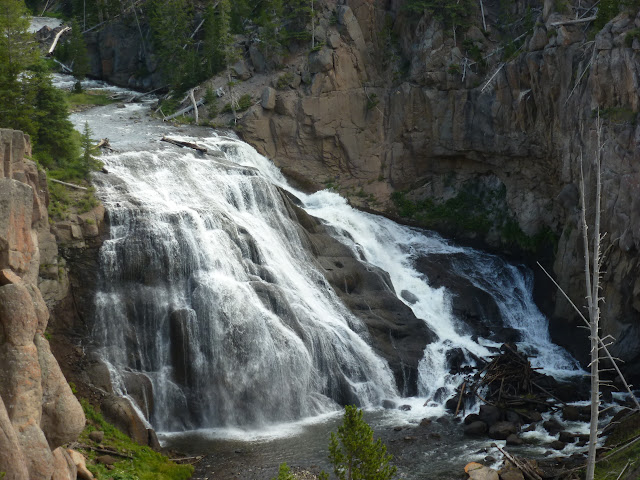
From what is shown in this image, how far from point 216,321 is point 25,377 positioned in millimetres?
14013

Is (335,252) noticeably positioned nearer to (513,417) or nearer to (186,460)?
(513,417)

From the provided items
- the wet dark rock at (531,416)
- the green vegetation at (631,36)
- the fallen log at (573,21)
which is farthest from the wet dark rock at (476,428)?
the fallen log at (573,21)

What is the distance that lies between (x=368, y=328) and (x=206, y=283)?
815 cm

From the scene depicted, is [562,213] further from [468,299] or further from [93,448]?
[93,448]

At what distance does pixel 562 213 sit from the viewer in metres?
41.3

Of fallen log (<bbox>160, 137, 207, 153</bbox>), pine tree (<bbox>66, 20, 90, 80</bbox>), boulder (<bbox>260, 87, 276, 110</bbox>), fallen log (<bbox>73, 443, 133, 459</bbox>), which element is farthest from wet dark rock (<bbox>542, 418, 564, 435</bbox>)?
pine tree (<bbox>66, 20, 90, 80</bbox>)

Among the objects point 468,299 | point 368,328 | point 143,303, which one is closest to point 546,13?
point 468,299

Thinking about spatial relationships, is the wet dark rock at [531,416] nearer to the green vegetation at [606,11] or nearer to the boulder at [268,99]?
the green vegetation at [606,11]

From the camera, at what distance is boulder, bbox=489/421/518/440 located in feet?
93.1

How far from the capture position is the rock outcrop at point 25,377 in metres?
17.2

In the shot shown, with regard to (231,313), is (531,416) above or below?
below

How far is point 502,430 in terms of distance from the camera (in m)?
28.4

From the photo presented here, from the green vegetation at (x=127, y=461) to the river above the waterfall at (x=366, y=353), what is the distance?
119cm

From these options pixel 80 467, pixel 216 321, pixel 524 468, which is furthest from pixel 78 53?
pixel 524 468
